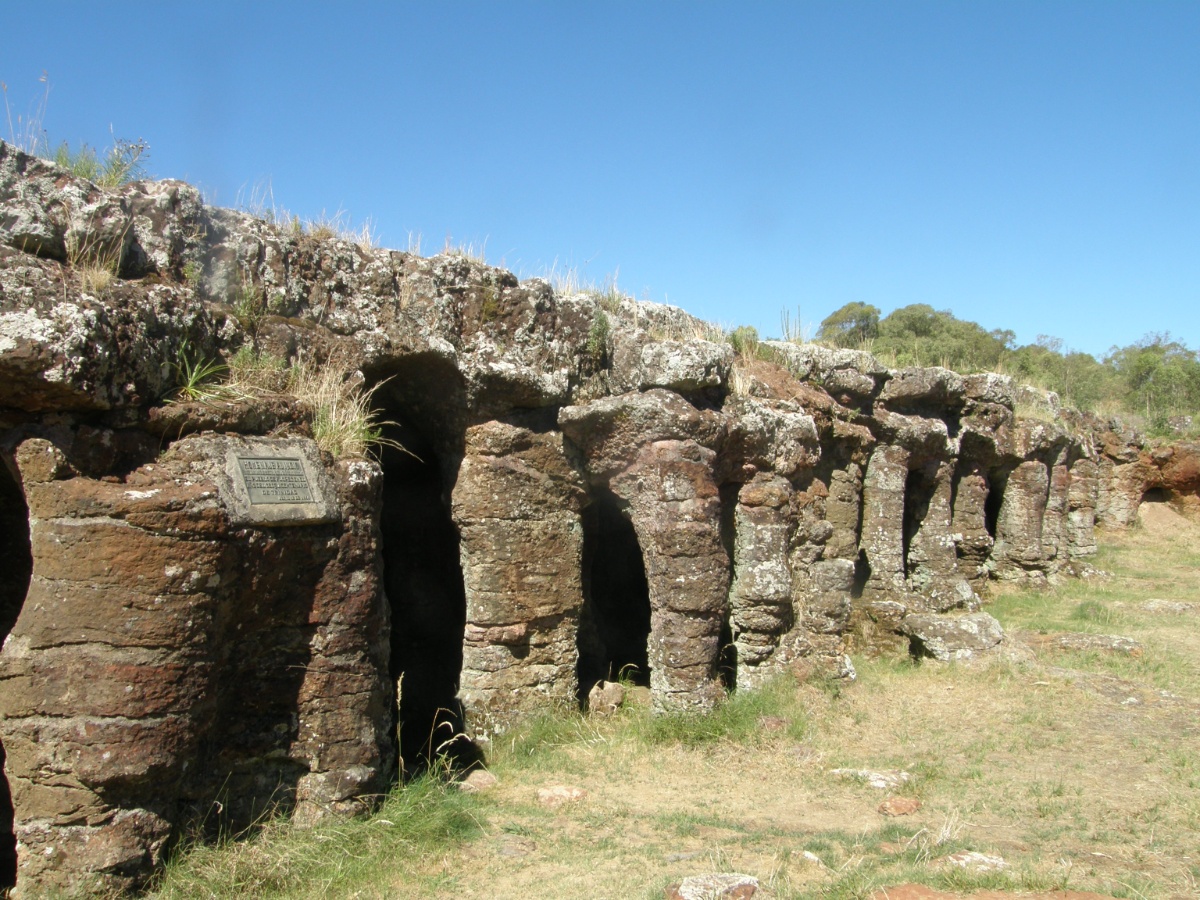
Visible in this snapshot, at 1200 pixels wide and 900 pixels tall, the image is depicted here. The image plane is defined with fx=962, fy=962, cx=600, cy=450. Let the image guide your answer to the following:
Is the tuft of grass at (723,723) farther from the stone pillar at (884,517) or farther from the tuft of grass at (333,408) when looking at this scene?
the stone pillar at (884,517)

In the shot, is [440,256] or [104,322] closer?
[104,322]

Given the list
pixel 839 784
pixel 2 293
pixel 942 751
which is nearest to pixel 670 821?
pixel 839 784

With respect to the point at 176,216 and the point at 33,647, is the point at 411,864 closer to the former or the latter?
the point at 33,647

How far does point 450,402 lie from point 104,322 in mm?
3171

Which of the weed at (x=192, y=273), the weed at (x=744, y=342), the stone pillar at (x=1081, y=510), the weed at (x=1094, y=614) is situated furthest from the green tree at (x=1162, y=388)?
the weed at (x=192, y=273)

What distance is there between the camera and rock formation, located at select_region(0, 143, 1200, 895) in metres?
4.74

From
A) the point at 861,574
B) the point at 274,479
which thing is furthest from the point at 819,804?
the point at 861,574

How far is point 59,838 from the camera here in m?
4.62

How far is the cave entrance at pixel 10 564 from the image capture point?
592 centimetres

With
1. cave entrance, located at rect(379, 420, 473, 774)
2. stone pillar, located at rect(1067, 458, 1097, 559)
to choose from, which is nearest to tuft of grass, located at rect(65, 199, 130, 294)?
cave entrance, located at rect(379, 420, 473, 774)

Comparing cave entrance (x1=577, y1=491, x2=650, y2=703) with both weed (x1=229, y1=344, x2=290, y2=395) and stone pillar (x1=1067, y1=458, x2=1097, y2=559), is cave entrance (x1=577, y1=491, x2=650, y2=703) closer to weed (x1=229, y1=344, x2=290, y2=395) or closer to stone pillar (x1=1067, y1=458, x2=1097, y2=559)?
weed (x1=229, y1=344, x2=290, y2=395)

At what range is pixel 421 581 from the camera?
975 cm

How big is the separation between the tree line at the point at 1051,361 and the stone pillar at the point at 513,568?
1311 cm

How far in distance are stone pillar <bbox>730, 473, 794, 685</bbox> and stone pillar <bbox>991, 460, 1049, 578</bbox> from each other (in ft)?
30.6
